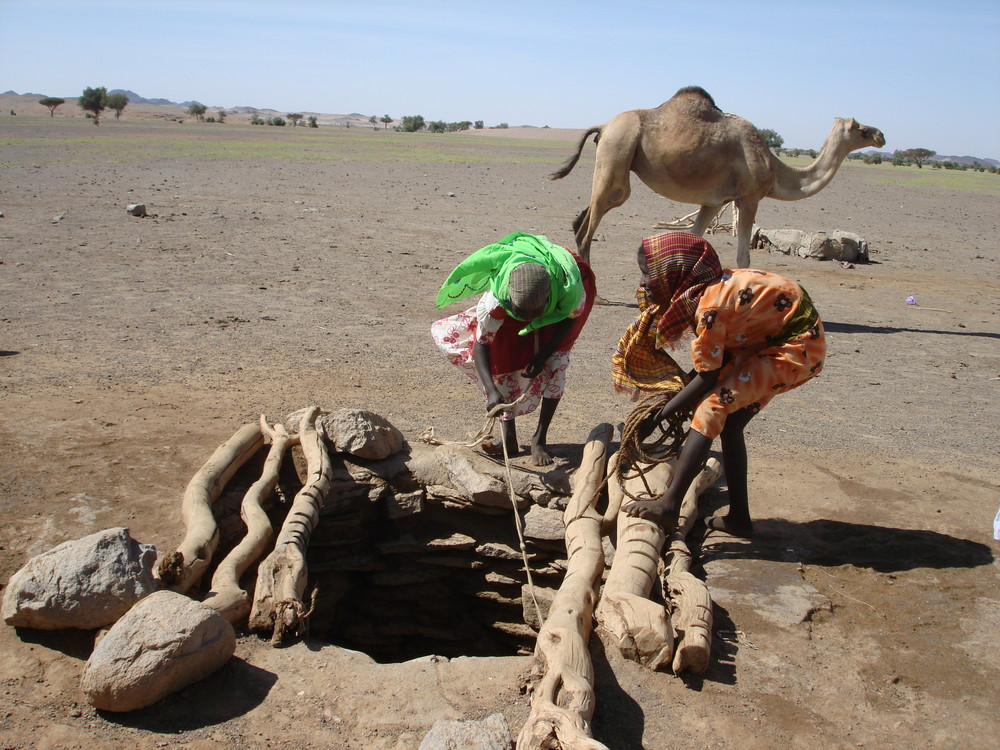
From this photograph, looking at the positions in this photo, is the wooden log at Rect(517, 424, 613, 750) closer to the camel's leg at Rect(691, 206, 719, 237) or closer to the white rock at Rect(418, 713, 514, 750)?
the white rock at Rect(418, 713, 514, 750)

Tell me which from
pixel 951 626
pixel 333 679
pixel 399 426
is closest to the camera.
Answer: pixel 333 679

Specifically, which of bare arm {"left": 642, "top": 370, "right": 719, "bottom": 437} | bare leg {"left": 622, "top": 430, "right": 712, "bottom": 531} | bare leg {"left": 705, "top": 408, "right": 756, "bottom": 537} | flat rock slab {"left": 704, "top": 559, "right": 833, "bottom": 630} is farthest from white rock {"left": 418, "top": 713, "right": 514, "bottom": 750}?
bare leg {"left": 705, "top": 408, "right": 756, "bottom": 537}

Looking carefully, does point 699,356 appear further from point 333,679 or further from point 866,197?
point 866,197

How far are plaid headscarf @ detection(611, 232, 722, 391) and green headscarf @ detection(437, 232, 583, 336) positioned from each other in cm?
45

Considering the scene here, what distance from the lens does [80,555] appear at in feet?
12.2

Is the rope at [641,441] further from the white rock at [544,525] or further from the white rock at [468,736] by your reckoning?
the white rock at [468,736]

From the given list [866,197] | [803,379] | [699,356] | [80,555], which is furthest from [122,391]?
[866,197]

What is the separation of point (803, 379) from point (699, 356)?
0.55 metres

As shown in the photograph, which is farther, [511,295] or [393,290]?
[393,290]

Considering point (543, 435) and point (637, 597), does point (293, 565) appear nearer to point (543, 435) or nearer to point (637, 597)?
point (637, 597)

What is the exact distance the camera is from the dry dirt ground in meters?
3.32

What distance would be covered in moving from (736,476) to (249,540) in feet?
7.92

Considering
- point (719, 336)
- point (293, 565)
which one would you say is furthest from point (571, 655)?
point (719, 336)

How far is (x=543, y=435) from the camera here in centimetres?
533
